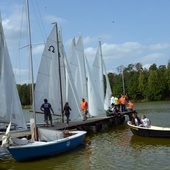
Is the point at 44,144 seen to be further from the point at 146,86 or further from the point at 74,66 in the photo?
the point at 146,86

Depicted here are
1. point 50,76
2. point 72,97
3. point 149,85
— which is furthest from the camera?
point 149,85

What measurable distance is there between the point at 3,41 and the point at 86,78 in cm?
1383

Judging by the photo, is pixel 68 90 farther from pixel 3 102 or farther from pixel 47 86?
pixel 3 102

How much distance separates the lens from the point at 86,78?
29141mm

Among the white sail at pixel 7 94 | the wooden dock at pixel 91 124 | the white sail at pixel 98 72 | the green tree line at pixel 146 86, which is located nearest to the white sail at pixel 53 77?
the wooden dock at pixel 91 124

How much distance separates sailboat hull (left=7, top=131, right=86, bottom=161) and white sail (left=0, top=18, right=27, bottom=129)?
162 centimetres

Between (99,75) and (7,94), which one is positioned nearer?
(7,94)

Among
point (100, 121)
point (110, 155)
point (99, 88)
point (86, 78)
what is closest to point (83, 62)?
point (86, 78)

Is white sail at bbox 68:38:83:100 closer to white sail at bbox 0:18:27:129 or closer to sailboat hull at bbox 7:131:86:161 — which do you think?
sailboat hull at bbox 7:131:86:161

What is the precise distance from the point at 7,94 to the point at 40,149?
3.12 meters

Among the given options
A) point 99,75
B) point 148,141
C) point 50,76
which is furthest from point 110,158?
point 99,75

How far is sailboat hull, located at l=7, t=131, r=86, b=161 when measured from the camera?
46.2 ft

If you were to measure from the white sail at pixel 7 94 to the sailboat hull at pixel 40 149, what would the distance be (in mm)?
1624

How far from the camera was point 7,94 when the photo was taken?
15.8m
